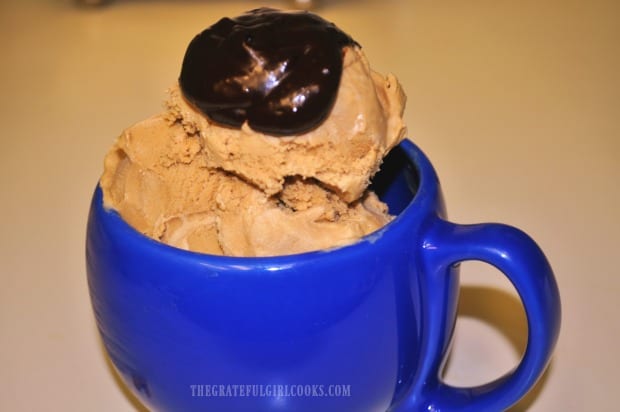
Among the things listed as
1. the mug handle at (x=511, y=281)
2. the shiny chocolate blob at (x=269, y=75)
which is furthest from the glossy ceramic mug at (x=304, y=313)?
the shiny chocolate blob at (x=269, y=75)

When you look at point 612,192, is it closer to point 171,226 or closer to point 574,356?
point 574,356

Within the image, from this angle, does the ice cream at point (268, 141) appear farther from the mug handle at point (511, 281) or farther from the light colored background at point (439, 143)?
the light colored background at point (439, 143)

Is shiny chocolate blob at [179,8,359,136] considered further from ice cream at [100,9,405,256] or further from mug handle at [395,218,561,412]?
mug handle at [395,218,561,412]

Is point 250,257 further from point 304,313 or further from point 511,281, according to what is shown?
point 511,281

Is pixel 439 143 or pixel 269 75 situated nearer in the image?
pixel 269 75

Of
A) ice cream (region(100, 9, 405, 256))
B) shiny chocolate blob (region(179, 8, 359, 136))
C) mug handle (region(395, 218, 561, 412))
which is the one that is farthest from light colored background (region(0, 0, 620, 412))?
shiny chocolate blob (region(179, 8, 359, 136))

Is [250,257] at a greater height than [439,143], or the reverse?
[250,257]

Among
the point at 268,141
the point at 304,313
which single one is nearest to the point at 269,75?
the point at 268,141
